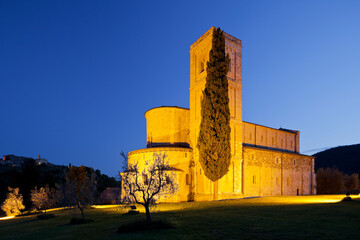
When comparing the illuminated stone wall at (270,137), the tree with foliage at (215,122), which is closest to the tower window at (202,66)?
the tree with foliage at (215,122)

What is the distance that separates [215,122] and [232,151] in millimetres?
5633

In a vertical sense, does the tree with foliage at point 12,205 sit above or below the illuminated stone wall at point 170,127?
below

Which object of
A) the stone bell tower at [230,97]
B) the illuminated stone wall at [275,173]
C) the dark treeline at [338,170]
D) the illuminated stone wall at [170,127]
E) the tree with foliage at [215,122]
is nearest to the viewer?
the tree with foliage at [215,122]

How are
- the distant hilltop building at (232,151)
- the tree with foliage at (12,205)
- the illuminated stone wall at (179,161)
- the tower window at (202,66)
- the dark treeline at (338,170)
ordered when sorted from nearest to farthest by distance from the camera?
the illuminated stone wall at (179,161)
the distant hilltop building at (232,151)
the tree with foliage at (12,205)
the tower window at (202,66)
the dark treeline at (338,170)

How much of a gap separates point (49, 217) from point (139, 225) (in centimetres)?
1428

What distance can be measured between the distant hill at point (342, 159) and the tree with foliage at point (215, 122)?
68791 mm

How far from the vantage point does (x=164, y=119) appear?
36.0 m

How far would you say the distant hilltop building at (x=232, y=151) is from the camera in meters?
31.3

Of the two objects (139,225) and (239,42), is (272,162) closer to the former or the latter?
(239,42)

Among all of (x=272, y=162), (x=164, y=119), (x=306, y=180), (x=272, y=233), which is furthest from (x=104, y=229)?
(x=306, y=180)

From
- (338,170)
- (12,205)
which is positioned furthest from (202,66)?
(338,170)

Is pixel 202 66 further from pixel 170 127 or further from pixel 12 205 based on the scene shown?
pixel 12 205

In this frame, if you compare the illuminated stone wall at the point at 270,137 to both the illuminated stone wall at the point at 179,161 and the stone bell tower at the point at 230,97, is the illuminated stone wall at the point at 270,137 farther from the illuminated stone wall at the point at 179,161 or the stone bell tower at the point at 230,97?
the illuminated stone wall at the point at 179,161

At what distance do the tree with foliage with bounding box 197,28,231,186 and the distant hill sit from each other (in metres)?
68.8
